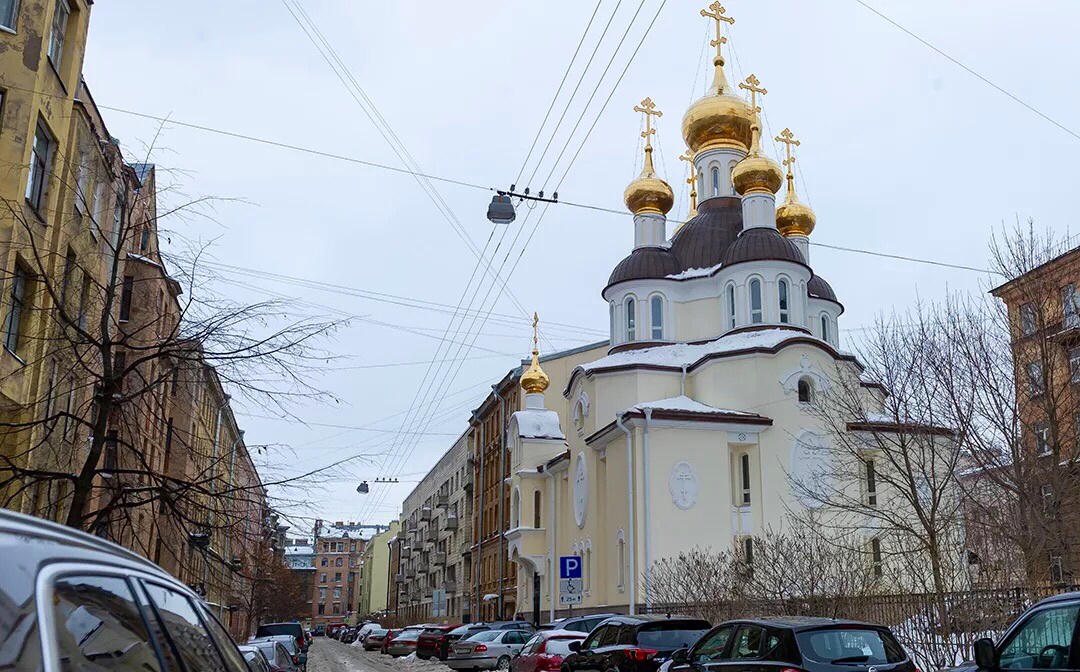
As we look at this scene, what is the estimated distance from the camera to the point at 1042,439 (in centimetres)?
2166

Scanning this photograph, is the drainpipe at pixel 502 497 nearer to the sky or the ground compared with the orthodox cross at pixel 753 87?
nearer to the ground

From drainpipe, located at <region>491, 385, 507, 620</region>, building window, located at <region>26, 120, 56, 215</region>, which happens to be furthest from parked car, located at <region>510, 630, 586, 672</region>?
drainpipe, located at <region>491, 385, 507, 620</region>

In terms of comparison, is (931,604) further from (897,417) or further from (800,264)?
(800,264)

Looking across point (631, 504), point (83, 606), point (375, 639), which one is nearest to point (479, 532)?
point (375, 639)

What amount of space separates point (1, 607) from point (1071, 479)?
22.7 m

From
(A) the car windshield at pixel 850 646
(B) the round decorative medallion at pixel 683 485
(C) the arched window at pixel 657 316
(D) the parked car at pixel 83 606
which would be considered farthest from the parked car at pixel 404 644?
(D) the parked car at pixel 83 606

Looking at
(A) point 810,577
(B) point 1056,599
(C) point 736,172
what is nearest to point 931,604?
(A) point 810,577

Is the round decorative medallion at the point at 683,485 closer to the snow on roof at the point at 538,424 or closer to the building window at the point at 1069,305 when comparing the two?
the snow on roof at the point at 538,424

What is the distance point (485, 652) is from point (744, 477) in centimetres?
1438

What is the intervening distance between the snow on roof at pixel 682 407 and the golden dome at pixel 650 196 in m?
12.4

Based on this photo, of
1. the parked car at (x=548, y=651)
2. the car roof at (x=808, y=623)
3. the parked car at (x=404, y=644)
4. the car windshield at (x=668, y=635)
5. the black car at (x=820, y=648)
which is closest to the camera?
the black car at (x=820, y=648)

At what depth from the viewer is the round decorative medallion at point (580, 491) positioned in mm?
40750

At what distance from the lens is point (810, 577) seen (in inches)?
801

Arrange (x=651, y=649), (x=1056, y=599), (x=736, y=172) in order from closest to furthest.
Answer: (x=1056, y=599) < (x=651, y=649) < (x=736, y=172)
